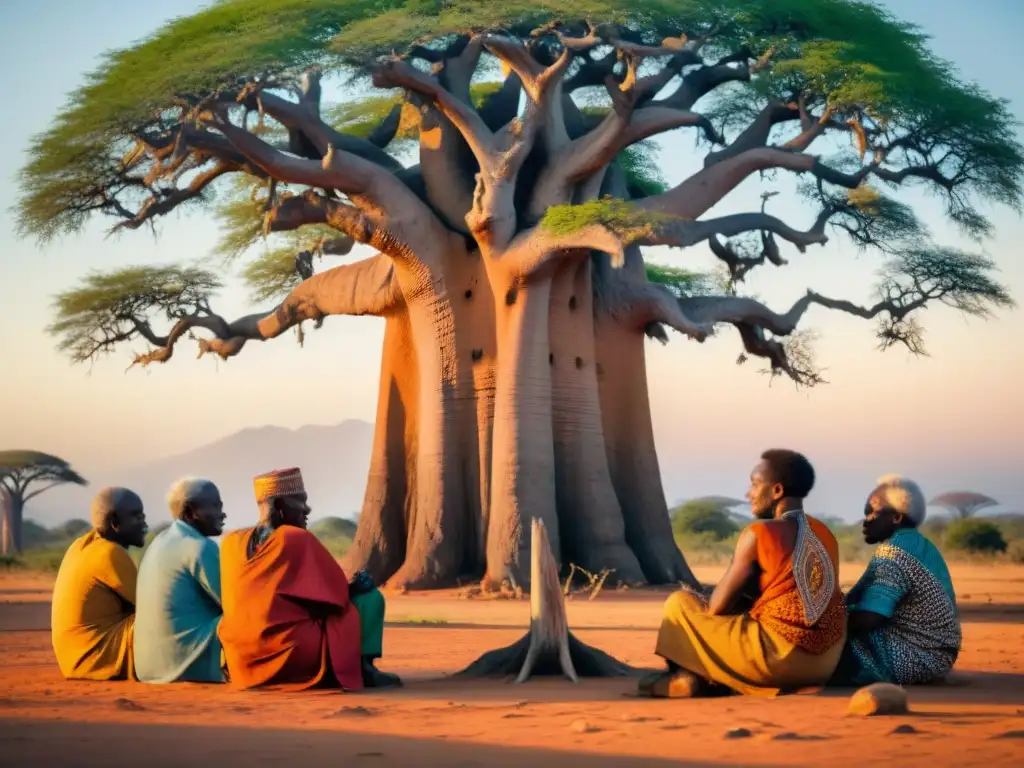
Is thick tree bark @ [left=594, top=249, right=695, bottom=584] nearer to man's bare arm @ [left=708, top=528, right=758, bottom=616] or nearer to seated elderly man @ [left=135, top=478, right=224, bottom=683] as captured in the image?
seated elderly man @ [left=135, top=478, right=224, bottom=683]

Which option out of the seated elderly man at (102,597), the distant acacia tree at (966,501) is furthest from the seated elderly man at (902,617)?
the distant acacia tree at (966,501)

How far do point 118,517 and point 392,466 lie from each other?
10608mm

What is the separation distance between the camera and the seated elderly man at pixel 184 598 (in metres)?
7.72

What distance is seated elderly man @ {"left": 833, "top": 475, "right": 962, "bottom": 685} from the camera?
7285 millimetres

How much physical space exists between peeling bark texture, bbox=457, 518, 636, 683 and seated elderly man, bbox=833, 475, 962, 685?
4.56ft

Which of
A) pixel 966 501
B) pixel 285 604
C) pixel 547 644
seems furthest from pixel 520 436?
pixel 966 501

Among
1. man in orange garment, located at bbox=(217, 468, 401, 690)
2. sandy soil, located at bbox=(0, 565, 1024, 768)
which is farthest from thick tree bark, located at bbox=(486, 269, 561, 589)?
man in orange garment, located at bbox=(217, 468, 401, 690)

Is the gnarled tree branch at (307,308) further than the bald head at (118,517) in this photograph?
Yes

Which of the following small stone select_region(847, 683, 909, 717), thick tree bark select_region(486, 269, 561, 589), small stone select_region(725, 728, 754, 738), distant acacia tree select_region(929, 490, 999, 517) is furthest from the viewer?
distant acacia tree select_region(929, 490, 999, 517)

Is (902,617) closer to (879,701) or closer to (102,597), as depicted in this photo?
(879,701)

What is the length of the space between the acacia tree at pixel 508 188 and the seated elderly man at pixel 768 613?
858 cm

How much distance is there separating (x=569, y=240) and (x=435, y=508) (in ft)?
11.5

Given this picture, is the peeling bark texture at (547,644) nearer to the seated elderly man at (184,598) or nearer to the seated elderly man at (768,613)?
the seated elderly man at (768,613)

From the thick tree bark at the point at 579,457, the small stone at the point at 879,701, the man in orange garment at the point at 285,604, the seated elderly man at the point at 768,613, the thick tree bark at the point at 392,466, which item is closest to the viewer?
the small stone at the point at 879,701
